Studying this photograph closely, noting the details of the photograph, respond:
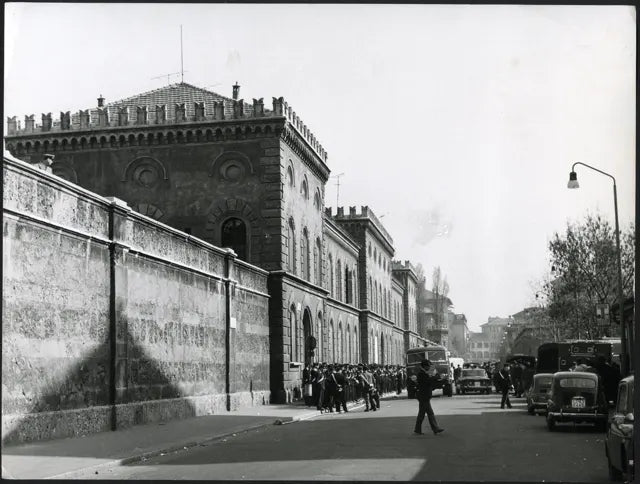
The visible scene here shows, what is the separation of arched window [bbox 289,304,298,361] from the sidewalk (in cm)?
1497

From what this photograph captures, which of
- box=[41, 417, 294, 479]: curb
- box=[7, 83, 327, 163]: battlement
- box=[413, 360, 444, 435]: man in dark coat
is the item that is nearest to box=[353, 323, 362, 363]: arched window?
box=[7, 83, 327, 163]: battlement

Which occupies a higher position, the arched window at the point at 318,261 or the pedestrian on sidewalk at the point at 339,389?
the arched window at the point at 318,261

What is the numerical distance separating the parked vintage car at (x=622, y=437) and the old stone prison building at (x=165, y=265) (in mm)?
10904

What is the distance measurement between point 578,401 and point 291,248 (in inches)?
893

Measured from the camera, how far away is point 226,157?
4197 centimetres

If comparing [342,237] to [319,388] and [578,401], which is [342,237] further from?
[578,401]

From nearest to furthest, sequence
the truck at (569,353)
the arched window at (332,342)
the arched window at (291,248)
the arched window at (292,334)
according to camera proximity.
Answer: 1. the truck at (569,353)
2. the arched window at (292,334)
3. the arched window at (291,248)
4. the arched window at (332,342)

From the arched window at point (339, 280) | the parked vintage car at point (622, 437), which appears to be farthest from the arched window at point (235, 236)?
the parked vintage car at point (622, 437)

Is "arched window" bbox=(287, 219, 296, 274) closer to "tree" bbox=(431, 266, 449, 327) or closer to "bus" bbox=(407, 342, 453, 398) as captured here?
"bus" bbox=(407, 342, 453, 398)

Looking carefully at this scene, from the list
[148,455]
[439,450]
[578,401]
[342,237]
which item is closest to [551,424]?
[578,401]

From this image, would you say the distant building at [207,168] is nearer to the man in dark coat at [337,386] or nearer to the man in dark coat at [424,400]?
the man in dark coat at [337,386]

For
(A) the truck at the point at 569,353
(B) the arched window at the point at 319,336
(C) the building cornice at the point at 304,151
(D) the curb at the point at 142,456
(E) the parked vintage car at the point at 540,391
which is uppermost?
(C) the building cornice at the point at 304,151

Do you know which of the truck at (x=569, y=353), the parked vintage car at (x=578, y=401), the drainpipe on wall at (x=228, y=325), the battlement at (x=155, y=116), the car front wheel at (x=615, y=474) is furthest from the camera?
the battlement at (x=155, y=116)

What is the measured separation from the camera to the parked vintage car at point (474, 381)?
54.6 meters
